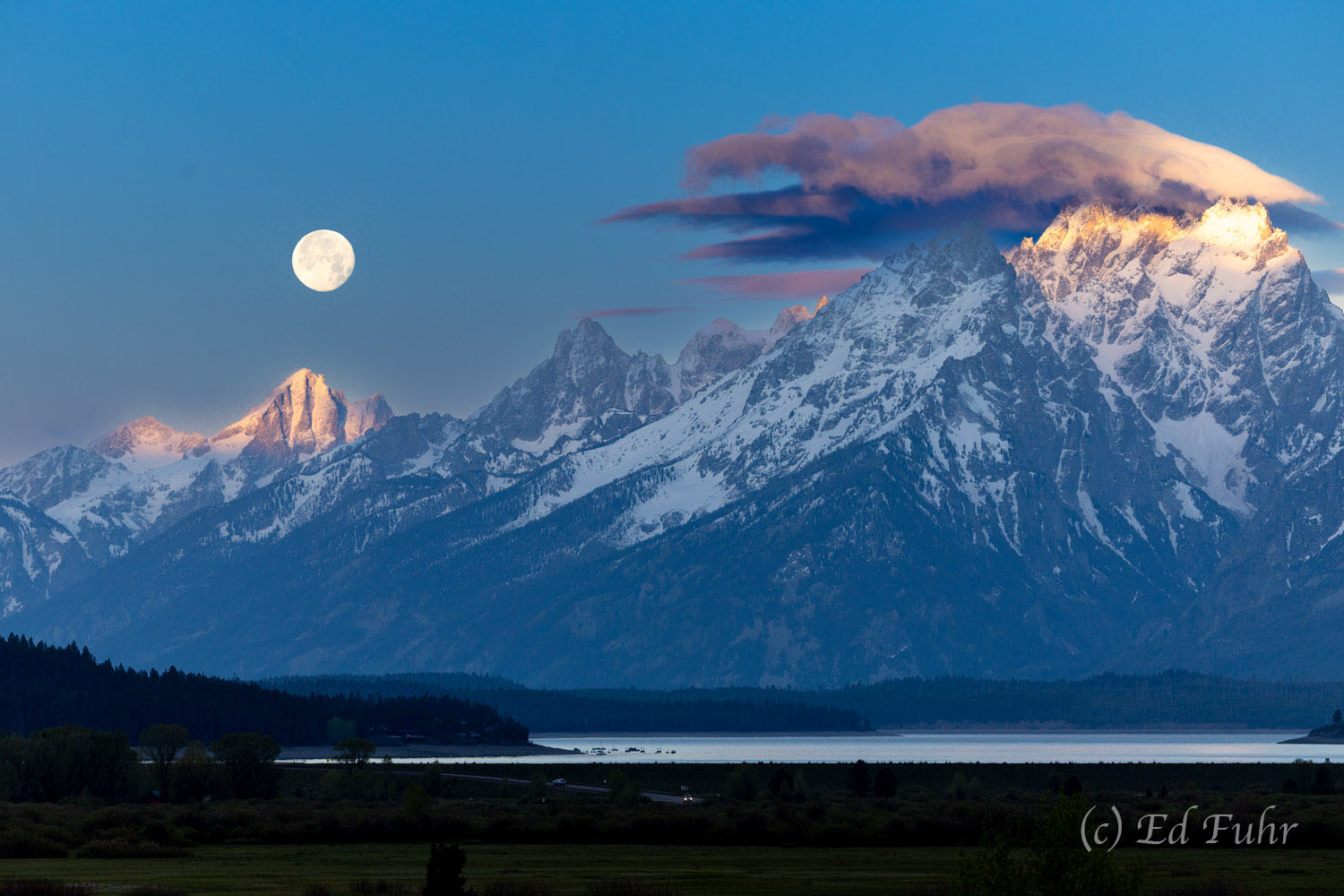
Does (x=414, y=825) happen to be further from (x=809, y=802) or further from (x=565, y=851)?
(x=809, y=802)

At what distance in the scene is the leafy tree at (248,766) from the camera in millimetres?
172500

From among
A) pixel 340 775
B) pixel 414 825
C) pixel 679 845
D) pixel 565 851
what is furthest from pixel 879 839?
pixel 340 775

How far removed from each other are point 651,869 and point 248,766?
3388 inches

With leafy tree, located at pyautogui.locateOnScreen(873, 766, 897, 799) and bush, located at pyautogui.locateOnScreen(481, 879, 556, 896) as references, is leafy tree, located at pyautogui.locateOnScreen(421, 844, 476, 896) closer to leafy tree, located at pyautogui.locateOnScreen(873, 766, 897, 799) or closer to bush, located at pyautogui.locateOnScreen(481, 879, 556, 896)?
bush, located at pyautogui.locateOnScreen(481, 879, 556, 896)

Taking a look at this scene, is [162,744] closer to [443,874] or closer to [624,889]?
[624,889]

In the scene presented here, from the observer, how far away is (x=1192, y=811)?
126 meters

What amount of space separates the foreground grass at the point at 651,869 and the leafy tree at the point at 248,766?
6065 cm

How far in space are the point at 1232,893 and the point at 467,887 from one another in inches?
1237

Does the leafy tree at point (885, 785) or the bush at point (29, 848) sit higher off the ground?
the leafy tree at point (885, 785)

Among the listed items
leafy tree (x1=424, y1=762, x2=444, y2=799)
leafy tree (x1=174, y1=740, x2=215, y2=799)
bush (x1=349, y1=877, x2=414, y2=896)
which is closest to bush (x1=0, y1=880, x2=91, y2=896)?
bush (x1=349, y1=877, x2=414, y2=896)

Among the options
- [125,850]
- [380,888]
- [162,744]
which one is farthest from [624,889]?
[162,744]

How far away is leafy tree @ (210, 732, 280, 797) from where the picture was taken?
566ft

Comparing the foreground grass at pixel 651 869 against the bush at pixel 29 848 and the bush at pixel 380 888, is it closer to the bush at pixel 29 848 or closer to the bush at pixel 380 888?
the bush at pixel 380 888

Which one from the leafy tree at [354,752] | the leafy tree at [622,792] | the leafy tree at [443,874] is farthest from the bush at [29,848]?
the leafy tree at [354,752]
